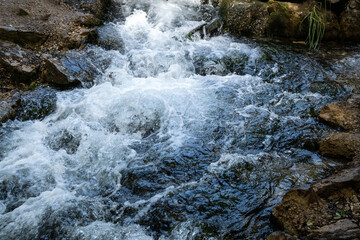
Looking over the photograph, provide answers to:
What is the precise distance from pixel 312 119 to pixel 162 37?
488 cm

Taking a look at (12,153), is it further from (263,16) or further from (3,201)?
(263,16)

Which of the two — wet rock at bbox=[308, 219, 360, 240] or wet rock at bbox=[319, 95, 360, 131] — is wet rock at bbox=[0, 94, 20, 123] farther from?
wet rock at bbox=[319, 95, 360, 131]

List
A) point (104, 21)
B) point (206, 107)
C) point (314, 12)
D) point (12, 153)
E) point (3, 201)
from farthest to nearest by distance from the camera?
point (104, 21) → point (314, 12) → point (206, 107) → point (12, 153) → point (3, 201)

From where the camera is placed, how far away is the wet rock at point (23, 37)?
618 cm

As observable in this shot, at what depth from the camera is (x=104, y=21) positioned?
838cm

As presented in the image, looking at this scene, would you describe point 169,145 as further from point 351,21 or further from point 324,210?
point 351,21

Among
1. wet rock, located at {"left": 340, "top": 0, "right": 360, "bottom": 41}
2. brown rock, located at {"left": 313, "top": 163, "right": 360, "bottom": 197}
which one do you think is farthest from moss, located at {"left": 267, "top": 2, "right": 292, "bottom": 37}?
brown rock, located at {"left": 313, "top": 163, "right": 360, "bottom": 197}

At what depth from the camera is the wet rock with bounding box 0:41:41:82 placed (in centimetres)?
573

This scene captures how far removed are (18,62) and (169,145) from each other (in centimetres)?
402

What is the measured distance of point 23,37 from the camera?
638cm

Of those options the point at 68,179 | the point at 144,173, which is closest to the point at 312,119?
the point at 144,173

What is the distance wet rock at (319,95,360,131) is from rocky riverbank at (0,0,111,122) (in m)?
5.03

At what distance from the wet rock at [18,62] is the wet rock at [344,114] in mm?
6052

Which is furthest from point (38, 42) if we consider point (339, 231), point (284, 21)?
point (339, 231)
